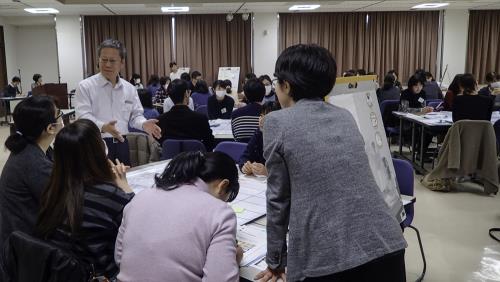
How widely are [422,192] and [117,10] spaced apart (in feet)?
24.3

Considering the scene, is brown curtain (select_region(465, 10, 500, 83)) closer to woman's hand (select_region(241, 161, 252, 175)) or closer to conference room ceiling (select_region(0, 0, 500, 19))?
conference room ceiling (select_region(0, 0, 500, 19))

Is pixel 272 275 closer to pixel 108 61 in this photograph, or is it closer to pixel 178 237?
pixel 178 237

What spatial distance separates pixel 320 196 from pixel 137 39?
10.0 m

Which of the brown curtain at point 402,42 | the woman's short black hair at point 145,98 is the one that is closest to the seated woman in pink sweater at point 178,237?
the woman's short black hair at point 145,98

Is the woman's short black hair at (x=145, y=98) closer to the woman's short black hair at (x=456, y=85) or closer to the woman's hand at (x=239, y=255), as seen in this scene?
Answer: the woman's short black hair at (x=456, y=85)

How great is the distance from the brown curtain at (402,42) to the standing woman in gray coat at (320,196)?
999cm

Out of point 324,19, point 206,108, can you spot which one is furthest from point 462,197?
point 324,19

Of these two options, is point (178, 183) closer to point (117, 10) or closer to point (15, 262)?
point (15, 262)

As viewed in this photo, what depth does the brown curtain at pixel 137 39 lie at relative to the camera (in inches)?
407

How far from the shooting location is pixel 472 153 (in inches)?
182

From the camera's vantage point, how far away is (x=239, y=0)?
809cm

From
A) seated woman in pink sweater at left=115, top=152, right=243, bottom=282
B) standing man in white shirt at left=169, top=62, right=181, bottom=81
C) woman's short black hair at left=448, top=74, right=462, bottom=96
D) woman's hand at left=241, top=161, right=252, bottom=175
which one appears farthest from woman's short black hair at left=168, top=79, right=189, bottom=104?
standing man in white shirt at left=169, top=62, right=181, bottom=81

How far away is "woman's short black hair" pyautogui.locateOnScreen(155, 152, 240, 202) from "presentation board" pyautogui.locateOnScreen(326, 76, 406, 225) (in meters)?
0.60

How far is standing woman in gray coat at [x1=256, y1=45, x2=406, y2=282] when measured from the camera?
1.21 metres
